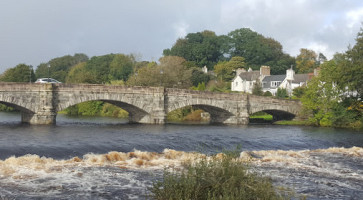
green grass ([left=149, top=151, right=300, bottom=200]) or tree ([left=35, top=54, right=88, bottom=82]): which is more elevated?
tree ([left=35, top=54, right=88, bottom=82])

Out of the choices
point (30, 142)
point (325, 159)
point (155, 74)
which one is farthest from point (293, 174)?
point (155, 74)

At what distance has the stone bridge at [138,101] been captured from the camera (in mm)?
34369

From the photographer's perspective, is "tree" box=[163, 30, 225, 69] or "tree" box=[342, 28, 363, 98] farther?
"tree" box=[163, 30, 225, 69]

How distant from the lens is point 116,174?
587 inches

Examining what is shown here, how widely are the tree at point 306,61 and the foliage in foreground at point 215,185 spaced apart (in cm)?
9405

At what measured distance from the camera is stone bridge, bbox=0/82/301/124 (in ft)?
113

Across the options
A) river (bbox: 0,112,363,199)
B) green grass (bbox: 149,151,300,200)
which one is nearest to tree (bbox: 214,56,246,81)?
river (bbox: 0,112,363,199)

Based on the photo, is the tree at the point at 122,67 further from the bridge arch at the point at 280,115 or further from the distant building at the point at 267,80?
the bridge arch at the point at 280,115

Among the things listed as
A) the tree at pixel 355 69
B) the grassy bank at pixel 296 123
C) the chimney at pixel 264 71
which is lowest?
the grassy bank at pixel 296 123

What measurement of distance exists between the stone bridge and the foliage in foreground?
26615 mm

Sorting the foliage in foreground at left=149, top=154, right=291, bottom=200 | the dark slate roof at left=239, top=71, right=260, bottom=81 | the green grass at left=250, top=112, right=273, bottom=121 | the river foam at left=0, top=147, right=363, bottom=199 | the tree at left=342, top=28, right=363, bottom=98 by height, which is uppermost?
the dark slate roof at left=239, top=71, right=260, bottom=81

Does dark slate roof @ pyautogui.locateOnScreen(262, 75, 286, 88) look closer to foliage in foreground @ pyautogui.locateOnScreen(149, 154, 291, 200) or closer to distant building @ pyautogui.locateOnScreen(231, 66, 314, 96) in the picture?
distant building @ pyautogui.locateOnScreen(231, 66, 314, 96)

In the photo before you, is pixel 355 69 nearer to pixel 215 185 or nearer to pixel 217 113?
pixel 217 113

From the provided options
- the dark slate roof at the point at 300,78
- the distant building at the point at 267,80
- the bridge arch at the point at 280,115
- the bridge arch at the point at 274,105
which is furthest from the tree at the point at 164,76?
the dark slate roof at the point at 300,78
